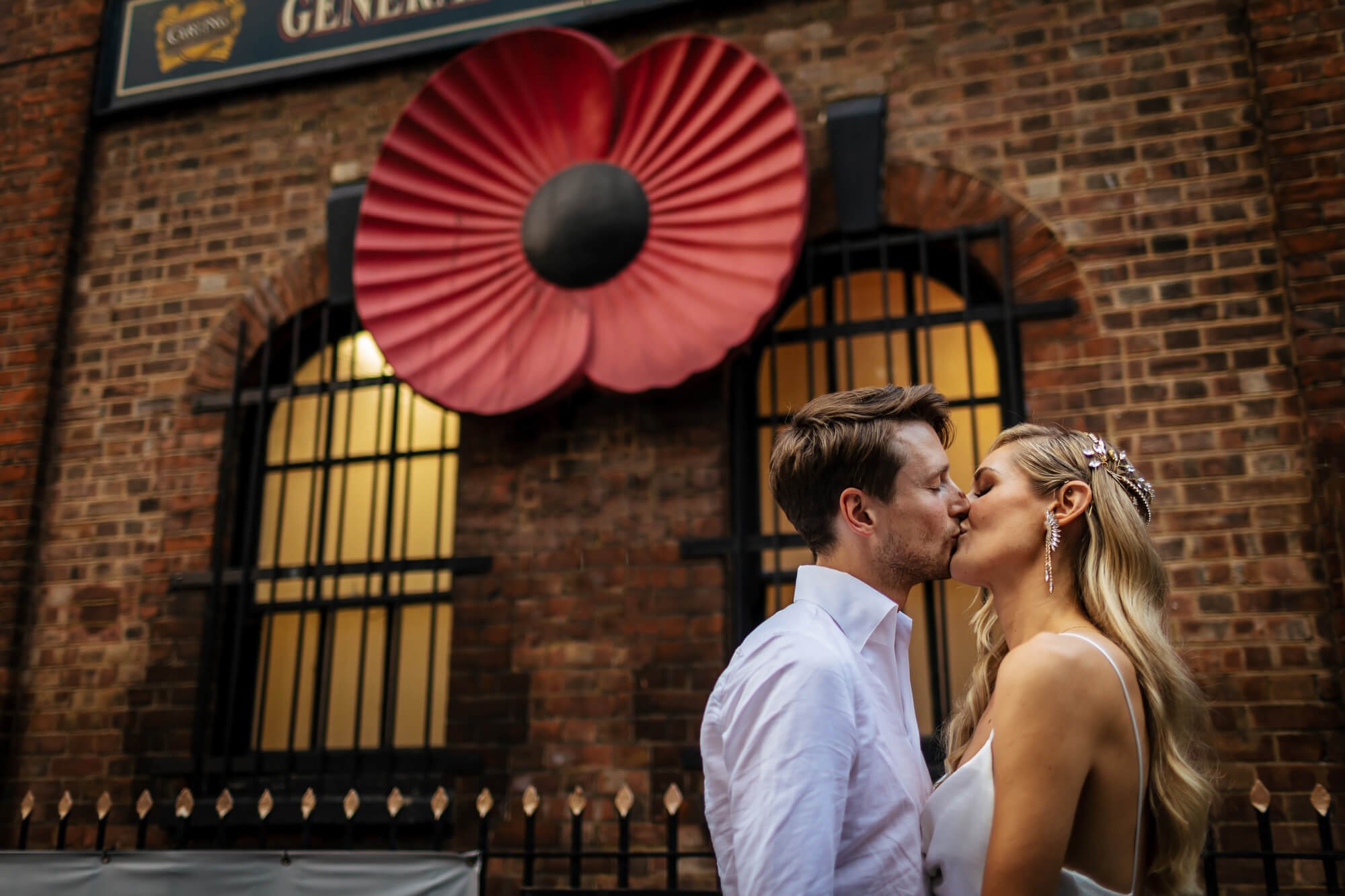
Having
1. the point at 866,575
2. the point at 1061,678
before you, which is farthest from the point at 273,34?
the point at 1061,678

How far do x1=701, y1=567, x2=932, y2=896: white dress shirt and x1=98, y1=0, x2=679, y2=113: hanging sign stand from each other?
11.8 ft

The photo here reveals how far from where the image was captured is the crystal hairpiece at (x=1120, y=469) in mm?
2062

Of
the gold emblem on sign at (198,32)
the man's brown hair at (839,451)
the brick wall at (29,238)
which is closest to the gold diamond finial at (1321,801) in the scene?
the man's brown hair at (839,451)

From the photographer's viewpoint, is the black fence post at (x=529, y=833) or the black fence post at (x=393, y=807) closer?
the black fence post at (x=529, y=833)

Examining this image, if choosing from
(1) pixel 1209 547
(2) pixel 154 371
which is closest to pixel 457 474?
(2) pixel 154 371

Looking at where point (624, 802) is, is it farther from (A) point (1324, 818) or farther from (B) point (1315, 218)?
(B) point (1315, 218)

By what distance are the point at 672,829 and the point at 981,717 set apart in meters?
1.39

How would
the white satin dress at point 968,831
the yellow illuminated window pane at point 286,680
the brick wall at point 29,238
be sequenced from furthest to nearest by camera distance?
the brick wall at point 29,238, the yellow illuminated window pane at point 286,680, the white satin dress at point 968,831

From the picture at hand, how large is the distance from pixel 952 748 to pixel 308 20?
4606 millimetres

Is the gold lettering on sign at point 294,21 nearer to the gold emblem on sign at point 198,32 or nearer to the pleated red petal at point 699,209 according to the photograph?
the gold emblem on sign at point 198,32

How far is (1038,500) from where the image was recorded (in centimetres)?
205

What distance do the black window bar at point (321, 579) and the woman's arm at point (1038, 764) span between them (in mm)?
2776

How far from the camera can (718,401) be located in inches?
165

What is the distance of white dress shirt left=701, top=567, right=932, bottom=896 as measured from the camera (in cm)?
150
